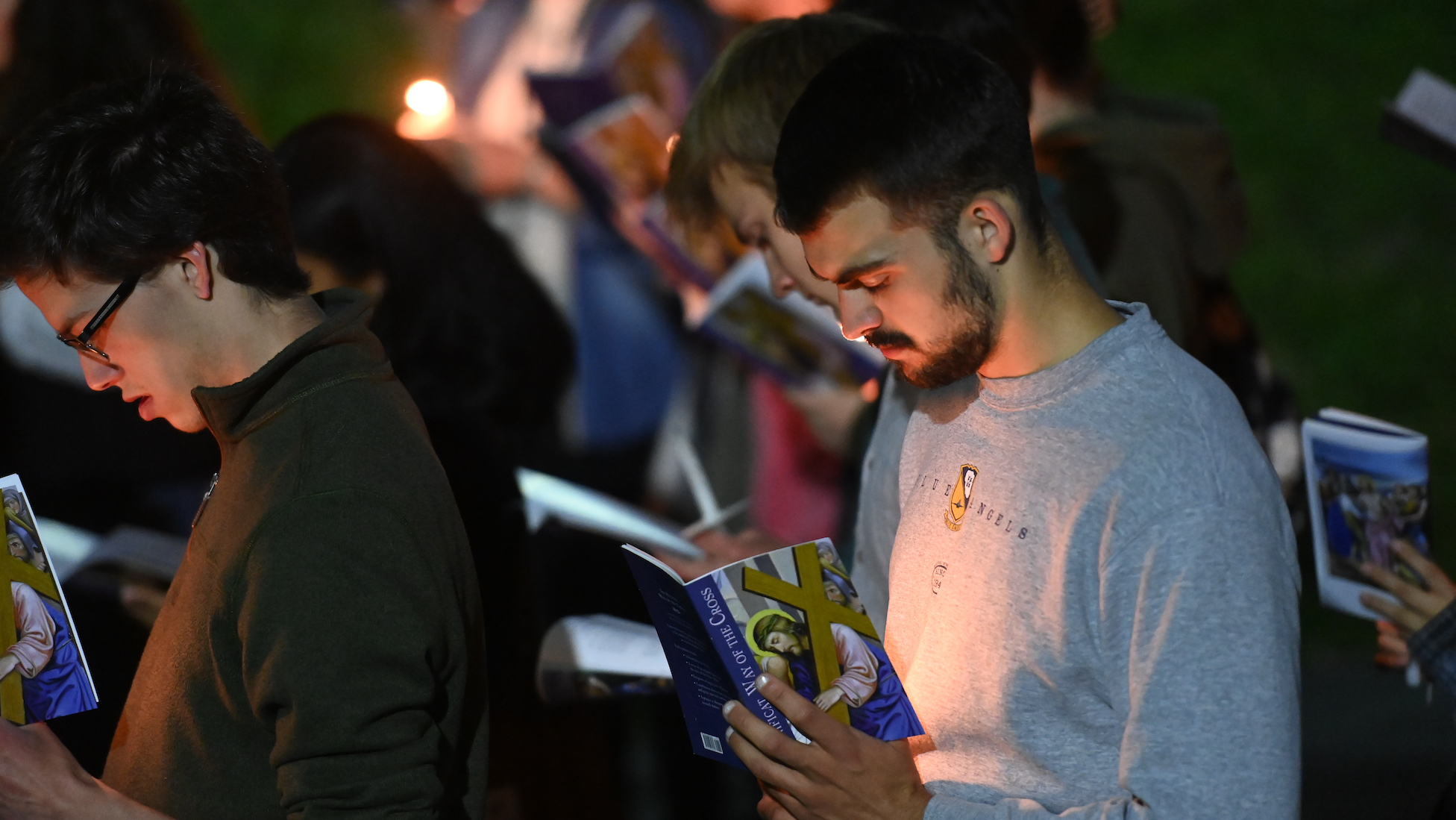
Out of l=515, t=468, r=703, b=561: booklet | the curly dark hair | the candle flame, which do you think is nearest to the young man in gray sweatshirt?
l=515, t=468, r=703, b=561: booklet

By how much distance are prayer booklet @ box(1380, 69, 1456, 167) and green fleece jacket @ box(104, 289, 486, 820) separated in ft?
6.04

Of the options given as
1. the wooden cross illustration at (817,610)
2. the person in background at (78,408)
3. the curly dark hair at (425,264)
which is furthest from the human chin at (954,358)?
the person in background at (78,408)

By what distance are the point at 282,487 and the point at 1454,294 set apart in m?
5.08

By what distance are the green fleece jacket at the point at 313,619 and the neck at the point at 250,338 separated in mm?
55

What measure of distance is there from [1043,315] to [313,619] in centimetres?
84

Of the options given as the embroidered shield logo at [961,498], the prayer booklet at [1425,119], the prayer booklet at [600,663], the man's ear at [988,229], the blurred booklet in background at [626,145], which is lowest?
the prayer booklet at [600,663]

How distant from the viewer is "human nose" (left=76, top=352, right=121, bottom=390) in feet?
4.93

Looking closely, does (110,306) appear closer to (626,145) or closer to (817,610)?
(817,610)

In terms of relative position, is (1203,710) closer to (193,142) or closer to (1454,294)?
(193,142)

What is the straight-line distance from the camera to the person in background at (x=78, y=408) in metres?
2.67

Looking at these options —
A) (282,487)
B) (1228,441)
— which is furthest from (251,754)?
(1228,441)

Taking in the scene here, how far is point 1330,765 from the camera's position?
342 cm

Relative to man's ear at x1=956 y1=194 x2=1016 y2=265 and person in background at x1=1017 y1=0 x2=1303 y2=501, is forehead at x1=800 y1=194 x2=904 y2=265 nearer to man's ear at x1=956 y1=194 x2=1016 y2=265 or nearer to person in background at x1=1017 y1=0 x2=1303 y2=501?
man's ear at x1=956 y1=194 x2=1016 y2=265

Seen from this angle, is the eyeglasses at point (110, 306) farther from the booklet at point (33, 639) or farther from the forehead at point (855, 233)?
the forehead at point (855, 233)
